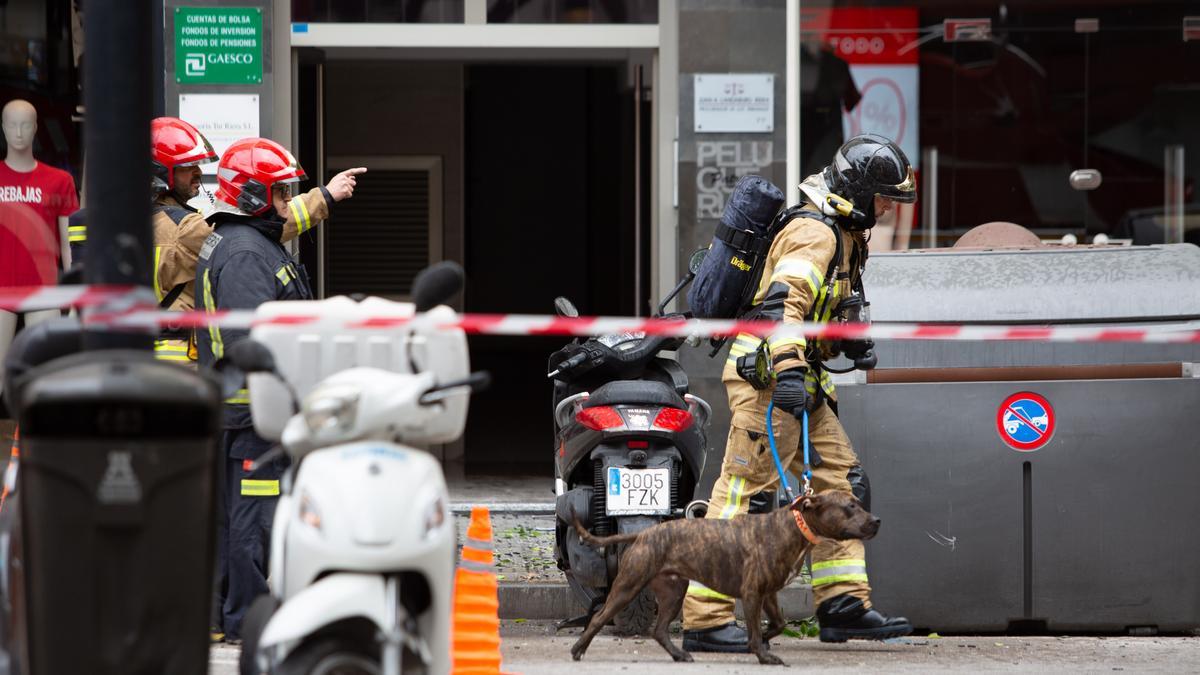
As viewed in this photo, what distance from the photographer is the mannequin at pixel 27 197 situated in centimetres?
994

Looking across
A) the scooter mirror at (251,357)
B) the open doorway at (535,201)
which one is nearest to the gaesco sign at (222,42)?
the scooter mirror at (251,357)

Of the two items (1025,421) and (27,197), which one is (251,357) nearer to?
(1025,421)

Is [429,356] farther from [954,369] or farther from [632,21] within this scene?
[632,21]

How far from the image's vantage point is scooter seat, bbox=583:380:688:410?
6.57 m

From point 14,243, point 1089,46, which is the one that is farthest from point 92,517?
point 1089,46

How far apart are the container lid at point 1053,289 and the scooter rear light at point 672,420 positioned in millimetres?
916

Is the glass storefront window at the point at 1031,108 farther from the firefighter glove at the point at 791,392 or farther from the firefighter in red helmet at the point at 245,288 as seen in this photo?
the firefighter in red helmet at the point at 245,288

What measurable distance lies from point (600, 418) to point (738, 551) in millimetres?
778

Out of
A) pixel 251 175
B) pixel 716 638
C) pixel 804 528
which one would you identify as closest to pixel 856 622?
pixel 716 638

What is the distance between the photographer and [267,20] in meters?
9.38

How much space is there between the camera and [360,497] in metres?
4.12

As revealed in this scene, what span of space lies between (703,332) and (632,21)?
4.08m

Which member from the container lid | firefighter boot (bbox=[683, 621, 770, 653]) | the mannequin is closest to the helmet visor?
the container lid

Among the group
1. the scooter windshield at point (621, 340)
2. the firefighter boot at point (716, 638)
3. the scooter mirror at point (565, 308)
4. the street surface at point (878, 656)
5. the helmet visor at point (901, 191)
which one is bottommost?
the street surface at point (878, 656)
